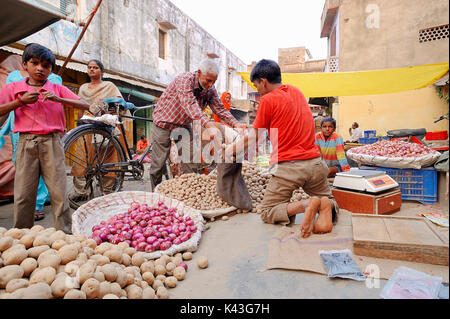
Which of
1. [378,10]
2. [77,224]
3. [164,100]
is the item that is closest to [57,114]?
[77,224]

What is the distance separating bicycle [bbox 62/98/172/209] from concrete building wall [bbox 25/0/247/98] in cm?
535

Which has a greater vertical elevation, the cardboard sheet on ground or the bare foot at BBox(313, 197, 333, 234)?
the bare foot at BBox(313, 197, 333, 234)

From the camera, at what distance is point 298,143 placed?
249cm

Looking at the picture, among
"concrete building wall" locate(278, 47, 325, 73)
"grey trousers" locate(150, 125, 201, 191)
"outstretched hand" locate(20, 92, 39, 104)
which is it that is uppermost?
"concrete building wall" locate(278, 47, 325, 73)

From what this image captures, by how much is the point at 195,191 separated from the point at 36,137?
161cm

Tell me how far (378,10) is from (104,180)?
459 inches

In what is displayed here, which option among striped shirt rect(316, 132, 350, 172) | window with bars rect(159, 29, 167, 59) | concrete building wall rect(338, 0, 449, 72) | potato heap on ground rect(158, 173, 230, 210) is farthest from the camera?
window with bars rect(159, 29, 167, 59)

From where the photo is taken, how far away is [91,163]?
3508 mm

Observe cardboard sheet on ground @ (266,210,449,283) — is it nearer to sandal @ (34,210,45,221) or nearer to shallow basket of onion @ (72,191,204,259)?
shallow basket of onion @ (72,191,204,259)

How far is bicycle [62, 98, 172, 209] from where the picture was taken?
3.36 meters

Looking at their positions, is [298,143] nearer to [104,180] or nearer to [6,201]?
[104,180]

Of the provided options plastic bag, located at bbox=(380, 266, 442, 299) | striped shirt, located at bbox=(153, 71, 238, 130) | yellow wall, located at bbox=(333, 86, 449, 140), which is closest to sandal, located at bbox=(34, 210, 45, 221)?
striped shirt, located at bbox=(153, 71, 238, 130)

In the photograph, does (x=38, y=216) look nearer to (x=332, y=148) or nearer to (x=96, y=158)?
(x=96, y=158)
